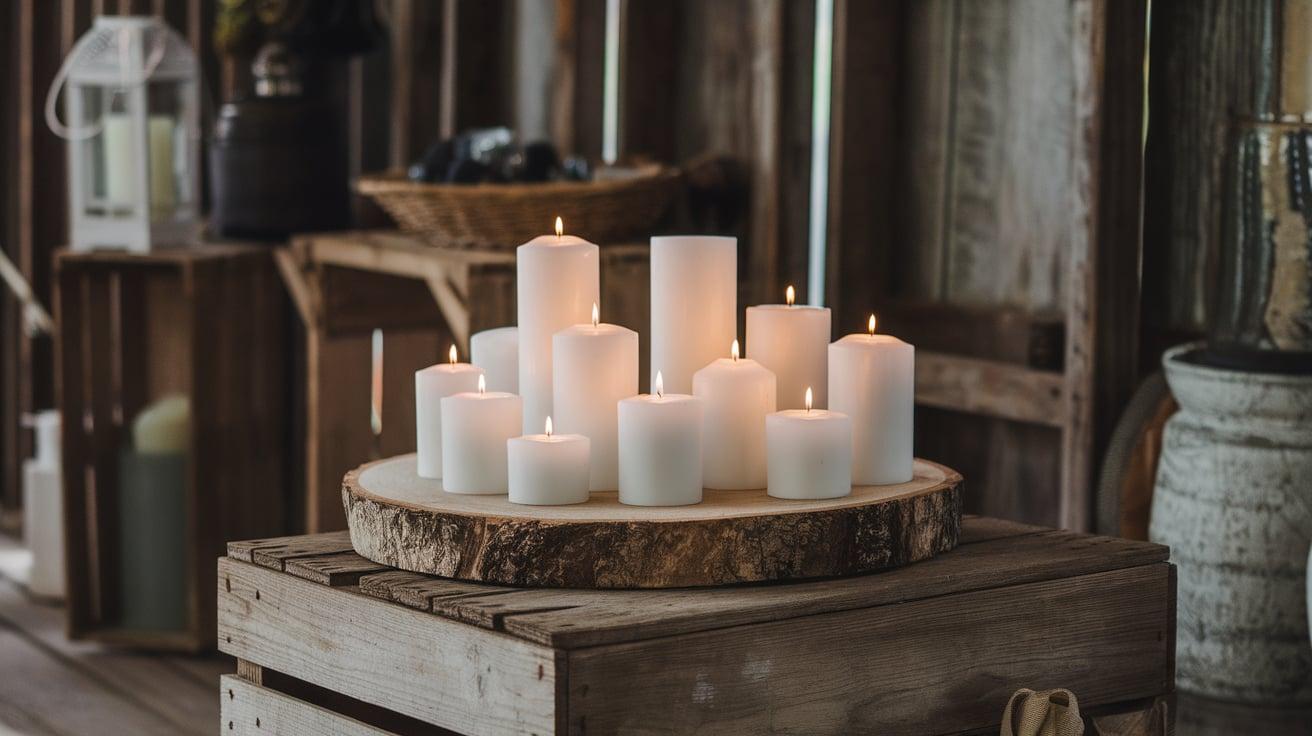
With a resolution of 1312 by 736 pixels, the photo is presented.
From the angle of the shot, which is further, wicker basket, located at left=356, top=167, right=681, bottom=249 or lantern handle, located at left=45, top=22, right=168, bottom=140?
lantern handle, located at left=45, top=22, right=168, bottom=140

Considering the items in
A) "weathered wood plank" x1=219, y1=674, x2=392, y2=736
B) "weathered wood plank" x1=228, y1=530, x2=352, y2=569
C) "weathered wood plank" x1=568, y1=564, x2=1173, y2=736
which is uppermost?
"weathered wood plank" x1=228, y1=530, x2=352, y2=569

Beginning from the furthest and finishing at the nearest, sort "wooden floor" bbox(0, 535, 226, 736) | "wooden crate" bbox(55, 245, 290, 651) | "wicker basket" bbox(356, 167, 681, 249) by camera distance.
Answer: "wooden crate" bbox(55, 245, 290, 651), "wooden floor" bbox(0, 535, 226, 736), "wicker basket" bbox(356, 167, 681, 249)

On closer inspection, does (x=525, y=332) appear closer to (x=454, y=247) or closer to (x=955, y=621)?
(x=955, y=621)

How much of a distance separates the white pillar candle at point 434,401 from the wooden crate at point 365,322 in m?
0.91

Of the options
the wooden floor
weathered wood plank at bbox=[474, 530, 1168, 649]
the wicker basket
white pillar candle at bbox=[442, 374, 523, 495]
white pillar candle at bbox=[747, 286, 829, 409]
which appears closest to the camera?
weathered wood plank at bbox=[474, 530, 1168, 649]

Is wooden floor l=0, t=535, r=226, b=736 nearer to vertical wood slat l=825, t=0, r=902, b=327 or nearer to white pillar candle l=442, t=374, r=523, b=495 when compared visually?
vertical wood slat l=825, t=0, r=902, b=327

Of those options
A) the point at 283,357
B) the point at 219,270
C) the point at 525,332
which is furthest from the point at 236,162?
the point at 525,332

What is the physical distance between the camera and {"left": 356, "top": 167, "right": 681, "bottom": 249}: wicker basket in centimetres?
252

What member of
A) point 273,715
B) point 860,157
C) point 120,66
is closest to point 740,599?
point 273,715

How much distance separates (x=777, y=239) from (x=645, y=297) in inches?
10.3

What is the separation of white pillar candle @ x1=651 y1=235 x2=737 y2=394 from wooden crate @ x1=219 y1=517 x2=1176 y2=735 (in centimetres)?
29

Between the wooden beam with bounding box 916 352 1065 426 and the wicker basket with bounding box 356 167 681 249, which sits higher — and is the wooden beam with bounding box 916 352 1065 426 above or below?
below

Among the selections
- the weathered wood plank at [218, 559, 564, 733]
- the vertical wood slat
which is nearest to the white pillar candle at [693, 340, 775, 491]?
the weathered wood plank at [218, 559, 564, 733]

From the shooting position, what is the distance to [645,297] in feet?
8.62
